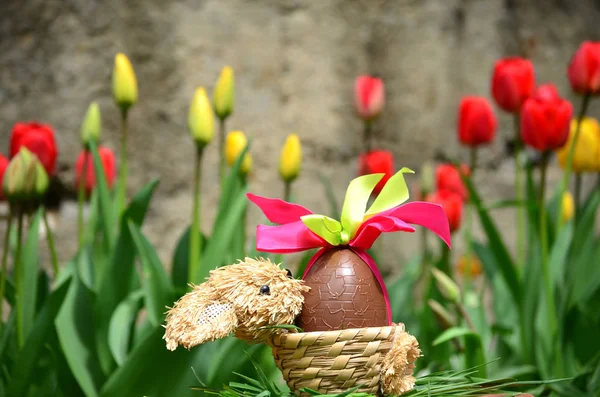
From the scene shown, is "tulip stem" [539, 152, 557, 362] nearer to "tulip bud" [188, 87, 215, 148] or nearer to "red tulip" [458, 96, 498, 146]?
"red tulip" [458, 96, 498, 146]

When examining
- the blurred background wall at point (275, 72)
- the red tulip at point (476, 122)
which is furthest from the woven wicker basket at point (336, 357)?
the blurred background wall at point (275, 72)

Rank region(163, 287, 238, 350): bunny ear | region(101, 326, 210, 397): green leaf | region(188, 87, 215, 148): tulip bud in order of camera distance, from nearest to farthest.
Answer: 1. region(163, 287, 238, 350): bunny ear
2. region(101, 326, 210, 397): green leaf
3. region(188, 87, 215, 148): tulip bud

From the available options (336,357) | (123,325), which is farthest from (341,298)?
(123,325)

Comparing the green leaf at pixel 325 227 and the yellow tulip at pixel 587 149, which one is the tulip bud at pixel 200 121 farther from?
the yellow tulip at pixel 587 149

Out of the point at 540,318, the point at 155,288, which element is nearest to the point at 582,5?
the point at 540,318

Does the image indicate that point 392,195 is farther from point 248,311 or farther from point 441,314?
point 441,314

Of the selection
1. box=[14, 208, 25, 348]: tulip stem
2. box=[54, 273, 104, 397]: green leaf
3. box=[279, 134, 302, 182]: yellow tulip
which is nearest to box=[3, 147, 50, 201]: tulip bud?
box=[14, 208, 25, 348]: tulip stem
